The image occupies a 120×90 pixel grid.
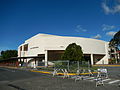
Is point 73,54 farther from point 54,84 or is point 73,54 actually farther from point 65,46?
point 65,46

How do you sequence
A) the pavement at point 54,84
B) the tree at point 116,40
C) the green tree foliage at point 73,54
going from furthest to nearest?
1. the tree at point 116,40
2. the green tree foliage at point 73,54
3. the pavement at point 54,84

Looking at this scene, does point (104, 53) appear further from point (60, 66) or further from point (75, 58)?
point (60, 66)

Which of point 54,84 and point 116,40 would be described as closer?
point 54,84

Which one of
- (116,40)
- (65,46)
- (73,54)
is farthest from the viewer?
(116,40)

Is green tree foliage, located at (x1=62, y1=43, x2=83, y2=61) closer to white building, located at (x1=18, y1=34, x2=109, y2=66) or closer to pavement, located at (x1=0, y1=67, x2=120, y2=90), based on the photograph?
pavement, located at (x1=0, y1=67, x2=120, y2=90)

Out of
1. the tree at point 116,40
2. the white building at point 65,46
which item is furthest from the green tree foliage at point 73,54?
the tree at point 116,40

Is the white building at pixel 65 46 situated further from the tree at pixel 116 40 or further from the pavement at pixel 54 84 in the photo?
the pavement at pixel 54 84

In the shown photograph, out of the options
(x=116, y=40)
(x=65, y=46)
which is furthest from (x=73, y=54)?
(x=116, y=40)

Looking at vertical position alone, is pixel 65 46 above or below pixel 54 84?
above

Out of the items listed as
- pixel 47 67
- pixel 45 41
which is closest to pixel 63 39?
pixel 45 41

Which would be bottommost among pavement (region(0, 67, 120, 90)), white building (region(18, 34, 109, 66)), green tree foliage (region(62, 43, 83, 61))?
pavement (region(0, 67, 120, 90))

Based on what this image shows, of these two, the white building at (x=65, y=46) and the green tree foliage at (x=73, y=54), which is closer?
the green tree foliage at (x=73, y=54)

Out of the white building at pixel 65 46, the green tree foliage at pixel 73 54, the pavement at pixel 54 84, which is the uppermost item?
the white building at pixel 65 46

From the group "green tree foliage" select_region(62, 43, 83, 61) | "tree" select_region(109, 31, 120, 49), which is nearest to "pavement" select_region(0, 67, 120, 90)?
"green tree foliage" select_region(62, 43, 83, 61)
